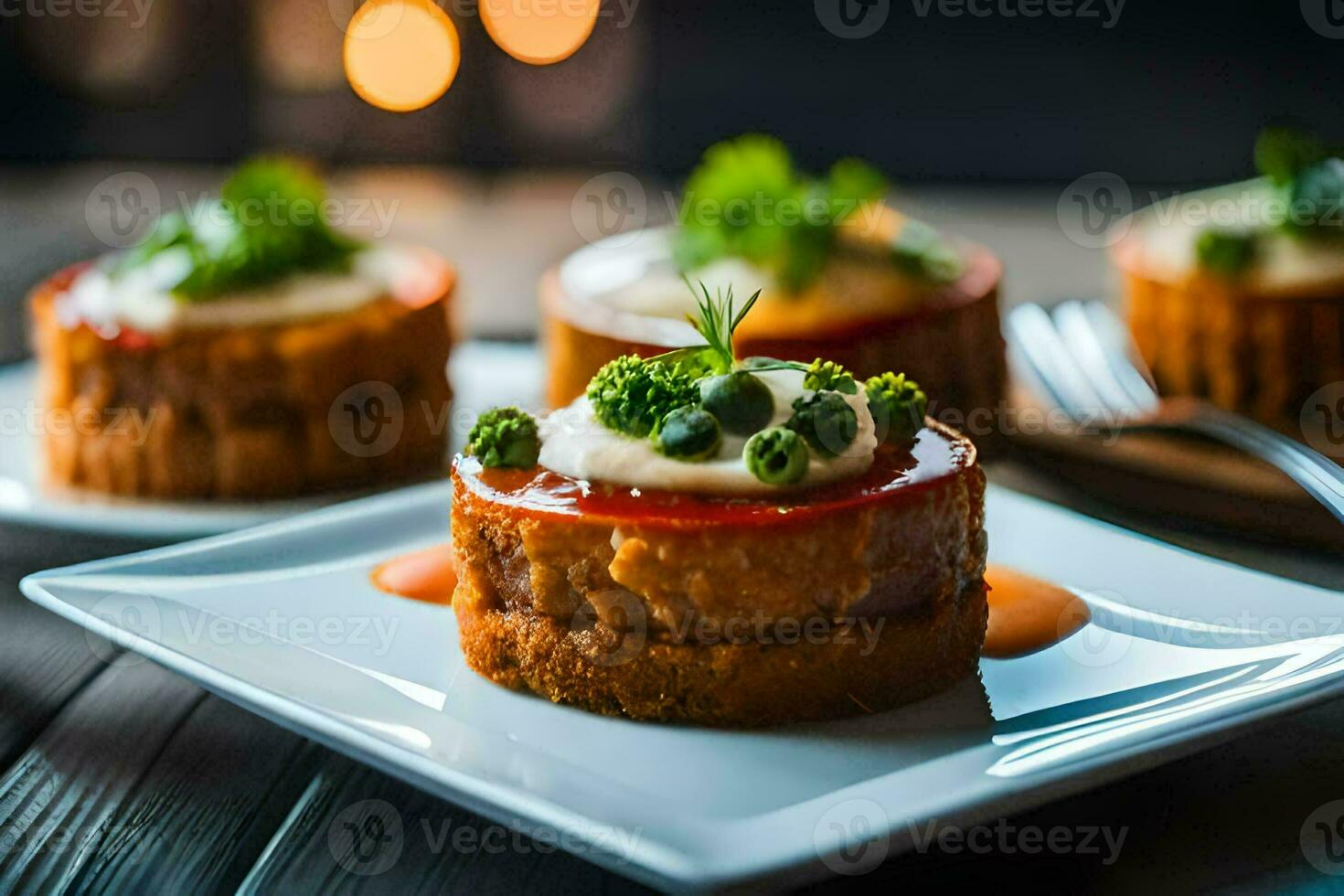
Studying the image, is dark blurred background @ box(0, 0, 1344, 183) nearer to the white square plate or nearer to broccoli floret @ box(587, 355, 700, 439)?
the white square plate

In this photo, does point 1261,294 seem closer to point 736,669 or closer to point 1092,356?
point 1092,356

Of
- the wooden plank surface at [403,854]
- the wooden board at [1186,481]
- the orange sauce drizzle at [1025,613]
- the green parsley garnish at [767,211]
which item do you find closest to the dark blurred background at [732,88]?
the green parsley garnish at [767,211]

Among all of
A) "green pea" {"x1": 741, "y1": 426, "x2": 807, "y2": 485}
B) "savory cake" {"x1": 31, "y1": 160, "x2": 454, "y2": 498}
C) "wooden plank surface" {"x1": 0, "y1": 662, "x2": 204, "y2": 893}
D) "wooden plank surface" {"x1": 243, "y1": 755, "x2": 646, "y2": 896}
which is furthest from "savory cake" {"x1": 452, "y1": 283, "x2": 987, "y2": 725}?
"savory cake" {"x1": 31, "y1": 160, "x2": 454, "y2": 498}

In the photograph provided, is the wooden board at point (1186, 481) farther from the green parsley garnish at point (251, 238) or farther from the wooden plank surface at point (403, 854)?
the wooden plank surface at point (403, 854)

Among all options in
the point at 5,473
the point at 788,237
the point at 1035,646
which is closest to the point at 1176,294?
the point at 788,237

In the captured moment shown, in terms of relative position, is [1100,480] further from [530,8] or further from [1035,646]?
[530,8]
